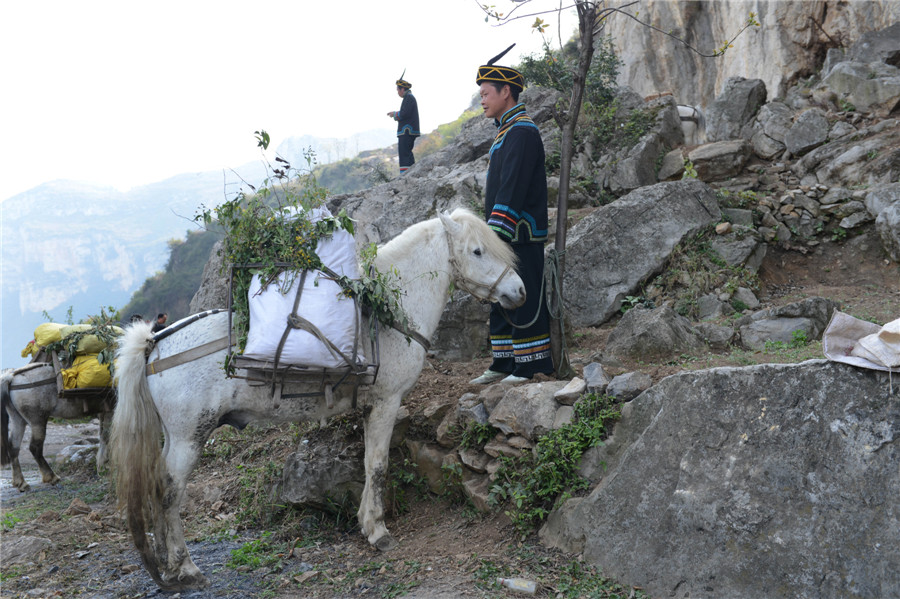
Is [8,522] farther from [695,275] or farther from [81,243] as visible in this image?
[81,243]

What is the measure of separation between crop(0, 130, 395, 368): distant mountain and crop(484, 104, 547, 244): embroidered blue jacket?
936 inches

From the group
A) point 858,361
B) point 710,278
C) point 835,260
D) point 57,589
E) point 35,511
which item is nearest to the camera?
point 858,361

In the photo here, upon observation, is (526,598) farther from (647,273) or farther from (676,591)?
(647,273)

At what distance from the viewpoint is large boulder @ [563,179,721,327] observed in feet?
21.1

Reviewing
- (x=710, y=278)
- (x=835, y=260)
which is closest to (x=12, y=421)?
(x=710, y=278)

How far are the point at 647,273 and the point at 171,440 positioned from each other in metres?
5.08

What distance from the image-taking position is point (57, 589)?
143 inches

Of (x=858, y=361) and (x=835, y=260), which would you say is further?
(x=835, y=260)

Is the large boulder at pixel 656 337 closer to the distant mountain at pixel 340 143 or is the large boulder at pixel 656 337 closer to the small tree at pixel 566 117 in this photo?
the small tree at pixel 566 117

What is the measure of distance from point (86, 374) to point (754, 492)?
255 inches

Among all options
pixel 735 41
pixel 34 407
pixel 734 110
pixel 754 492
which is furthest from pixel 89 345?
pixel 735 41

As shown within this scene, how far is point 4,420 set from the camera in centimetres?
706

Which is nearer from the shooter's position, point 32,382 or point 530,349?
point 530,349

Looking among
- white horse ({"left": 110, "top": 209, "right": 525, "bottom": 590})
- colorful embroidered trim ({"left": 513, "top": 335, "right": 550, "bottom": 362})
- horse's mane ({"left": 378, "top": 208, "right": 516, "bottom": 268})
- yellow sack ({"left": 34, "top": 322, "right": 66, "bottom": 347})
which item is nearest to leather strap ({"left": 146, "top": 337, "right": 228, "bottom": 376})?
white horse ({"left": 110, "top": 209, "right": 525, "bottom": 590})
